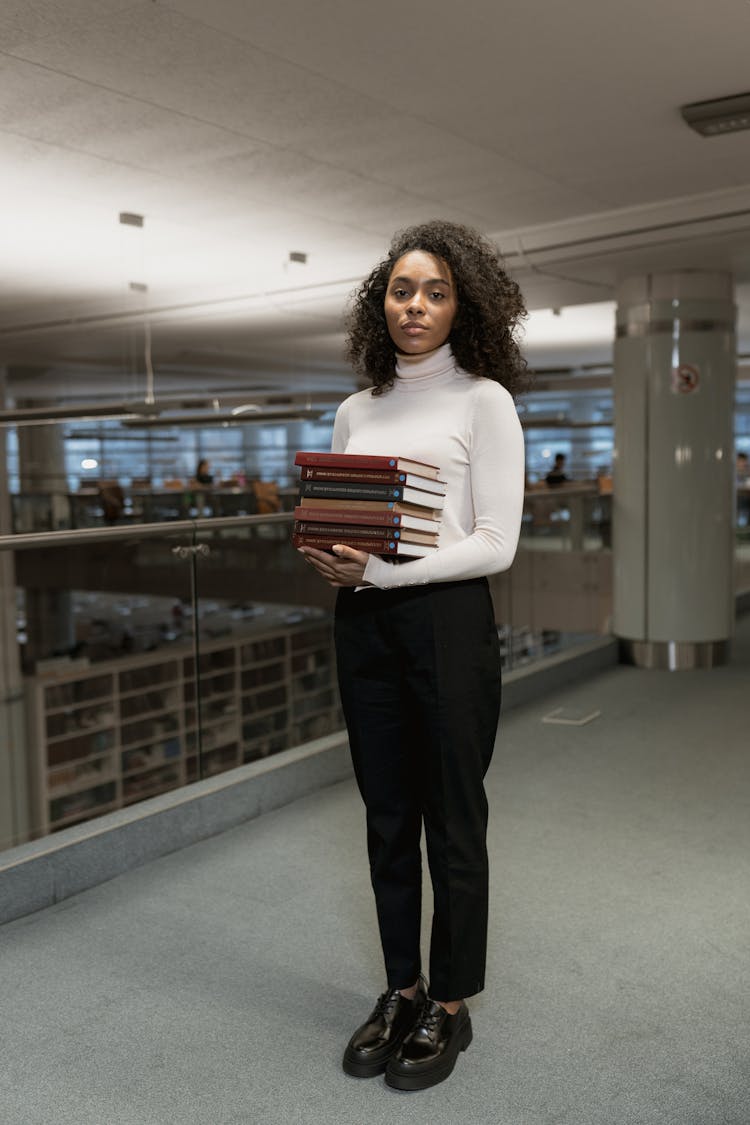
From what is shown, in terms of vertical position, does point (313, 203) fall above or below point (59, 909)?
above

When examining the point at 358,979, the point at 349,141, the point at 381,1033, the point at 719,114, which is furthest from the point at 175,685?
the point at 719,114

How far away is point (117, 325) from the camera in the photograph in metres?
9.68

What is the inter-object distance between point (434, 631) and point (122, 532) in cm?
185

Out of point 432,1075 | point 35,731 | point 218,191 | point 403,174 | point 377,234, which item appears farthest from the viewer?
point 35,731

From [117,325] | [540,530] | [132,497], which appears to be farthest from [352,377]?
[540,530]

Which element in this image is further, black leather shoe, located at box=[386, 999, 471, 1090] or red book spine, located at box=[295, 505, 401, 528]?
black leather shoe, located at box=[386, 999, 471, 1090]

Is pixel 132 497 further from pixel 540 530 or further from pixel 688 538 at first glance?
pixel 688 538

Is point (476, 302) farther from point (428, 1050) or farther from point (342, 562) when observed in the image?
point (428, 1050)

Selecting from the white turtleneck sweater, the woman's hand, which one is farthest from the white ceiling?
the woman's hand

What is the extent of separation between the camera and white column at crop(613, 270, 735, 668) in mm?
6344

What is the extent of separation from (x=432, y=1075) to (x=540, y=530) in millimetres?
5267

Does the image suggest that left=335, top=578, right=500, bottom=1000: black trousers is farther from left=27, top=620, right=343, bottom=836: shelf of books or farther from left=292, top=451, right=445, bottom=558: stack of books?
left=27, top=620, right=343, bottom=836: shelf of books

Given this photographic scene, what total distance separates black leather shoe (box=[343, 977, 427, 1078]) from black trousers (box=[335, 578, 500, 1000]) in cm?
5

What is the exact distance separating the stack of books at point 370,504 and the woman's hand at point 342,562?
0.02 meters
